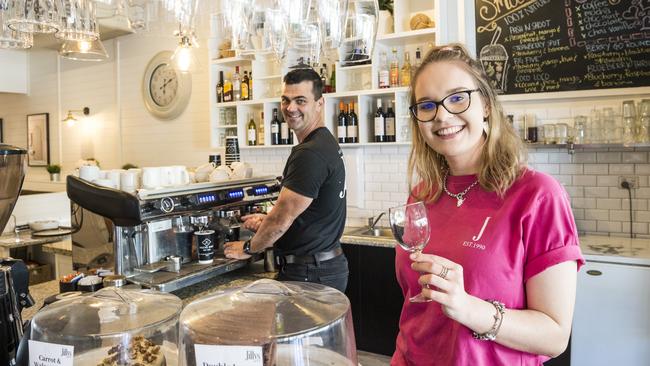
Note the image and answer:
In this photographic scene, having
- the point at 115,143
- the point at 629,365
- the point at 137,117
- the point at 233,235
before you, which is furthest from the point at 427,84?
the point at 115,143

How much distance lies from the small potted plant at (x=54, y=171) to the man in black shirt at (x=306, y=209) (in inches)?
251

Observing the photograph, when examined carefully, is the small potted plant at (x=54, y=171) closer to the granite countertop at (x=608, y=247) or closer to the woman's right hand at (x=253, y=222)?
the granite countertop at (x=608, y=247)

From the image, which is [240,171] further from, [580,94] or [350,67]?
[580,94]

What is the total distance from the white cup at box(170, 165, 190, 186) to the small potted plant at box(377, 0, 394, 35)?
7.30 ft

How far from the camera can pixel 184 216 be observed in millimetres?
2252

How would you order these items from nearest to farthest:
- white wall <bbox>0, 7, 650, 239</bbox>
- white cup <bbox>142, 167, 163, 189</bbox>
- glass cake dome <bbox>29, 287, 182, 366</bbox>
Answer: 1. glass cake dome <bbox>29, 287, 182, 366</bbox>
2. white cup <bbox>142, 167, 163, 189</bbox>
3. white wall <bbox>0, 7, 650, 239</bbox>

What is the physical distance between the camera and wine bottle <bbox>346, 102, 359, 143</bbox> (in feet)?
13.6

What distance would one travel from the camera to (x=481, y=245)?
1.23 metres

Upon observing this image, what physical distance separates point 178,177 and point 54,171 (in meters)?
6.29

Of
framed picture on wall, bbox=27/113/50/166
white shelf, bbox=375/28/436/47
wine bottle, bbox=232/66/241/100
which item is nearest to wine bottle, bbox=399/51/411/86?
white shelf, bbox=375/28/436/47

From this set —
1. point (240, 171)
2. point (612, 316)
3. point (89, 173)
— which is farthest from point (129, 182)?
point (612, 316)

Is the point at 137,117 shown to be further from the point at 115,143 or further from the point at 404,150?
the point at 404,150

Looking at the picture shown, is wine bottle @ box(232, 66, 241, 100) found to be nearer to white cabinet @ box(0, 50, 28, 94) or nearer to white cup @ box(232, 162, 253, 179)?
white cup @ box(232, 162, 253, 179)

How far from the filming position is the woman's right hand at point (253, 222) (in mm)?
2475
